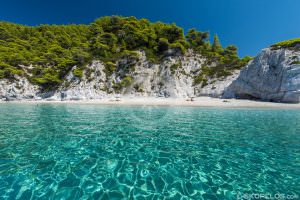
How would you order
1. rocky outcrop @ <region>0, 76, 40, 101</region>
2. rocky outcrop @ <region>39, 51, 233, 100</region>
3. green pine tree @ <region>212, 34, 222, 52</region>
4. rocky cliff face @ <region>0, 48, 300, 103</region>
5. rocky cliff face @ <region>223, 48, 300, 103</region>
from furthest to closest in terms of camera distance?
green pine tree @ <region>212, 34, 222, 52</region> < rocky outcrop @ <region>0, 76, 40, 101</region> < rocky outcrop @ <region>39, 51, 233, 100</region> < rocky cliff face @ <region>0, 48, 300, 103</region> < rocky cliff face @ <region>223, 48, 300, 103</region>

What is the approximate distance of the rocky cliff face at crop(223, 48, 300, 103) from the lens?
28938 mm

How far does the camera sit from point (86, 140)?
340 inches

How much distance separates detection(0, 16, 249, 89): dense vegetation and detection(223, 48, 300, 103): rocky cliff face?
22.8 feet

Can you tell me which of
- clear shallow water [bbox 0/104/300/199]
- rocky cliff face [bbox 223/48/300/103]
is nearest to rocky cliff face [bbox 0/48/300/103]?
rocky cliff face [bbox 223/48/300/103]

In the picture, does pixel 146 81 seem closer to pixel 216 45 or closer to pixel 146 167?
pixel 216 45

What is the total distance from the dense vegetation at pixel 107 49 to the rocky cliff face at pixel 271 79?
6.94 metres

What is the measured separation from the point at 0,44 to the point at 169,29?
65449mm

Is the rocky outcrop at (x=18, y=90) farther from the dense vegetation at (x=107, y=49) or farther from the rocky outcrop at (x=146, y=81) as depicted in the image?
the rocky outcrop at (x=146, y=81)

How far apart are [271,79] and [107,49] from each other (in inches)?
1894

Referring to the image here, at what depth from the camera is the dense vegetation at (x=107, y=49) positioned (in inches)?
1769

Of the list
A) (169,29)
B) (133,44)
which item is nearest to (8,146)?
(133,44)

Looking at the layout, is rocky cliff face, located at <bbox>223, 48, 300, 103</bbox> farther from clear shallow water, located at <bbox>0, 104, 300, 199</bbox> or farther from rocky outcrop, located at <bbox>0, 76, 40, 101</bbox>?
rocky outcrop, located at <bbox>0, 76, 40, 101</bbox>

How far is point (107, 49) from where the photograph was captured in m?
49.6

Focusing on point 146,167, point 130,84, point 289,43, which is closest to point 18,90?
point 130,84
